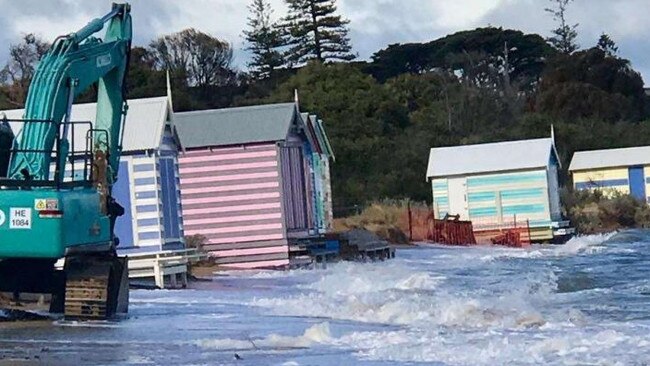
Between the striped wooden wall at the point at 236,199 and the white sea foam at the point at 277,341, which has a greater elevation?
the striped wooden wall at the point at 236,199

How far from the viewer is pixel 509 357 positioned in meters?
15.0

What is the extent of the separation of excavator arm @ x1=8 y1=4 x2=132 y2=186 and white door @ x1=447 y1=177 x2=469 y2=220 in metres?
30.5

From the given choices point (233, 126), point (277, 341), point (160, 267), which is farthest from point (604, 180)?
point (277, 341)

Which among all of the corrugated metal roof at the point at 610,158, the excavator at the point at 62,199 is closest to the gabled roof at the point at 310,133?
the excavator at the point at 62,199

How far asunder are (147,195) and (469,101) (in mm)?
52673

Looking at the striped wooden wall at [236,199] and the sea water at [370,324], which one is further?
the striped wooden wall at [236,199]

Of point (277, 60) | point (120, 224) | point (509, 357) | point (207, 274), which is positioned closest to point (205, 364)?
point (509, 357)

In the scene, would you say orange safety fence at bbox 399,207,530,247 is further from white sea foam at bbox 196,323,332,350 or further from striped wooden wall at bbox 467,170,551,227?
white sea foam at bbox 196,323,332,350

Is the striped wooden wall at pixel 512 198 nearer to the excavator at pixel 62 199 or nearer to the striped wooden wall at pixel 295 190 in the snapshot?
the striped wooden wall at pixel 295 190

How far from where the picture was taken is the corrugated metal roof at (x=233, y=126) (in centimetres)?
3475

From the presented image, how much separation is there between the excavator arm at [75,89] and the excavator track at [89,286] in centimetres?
136

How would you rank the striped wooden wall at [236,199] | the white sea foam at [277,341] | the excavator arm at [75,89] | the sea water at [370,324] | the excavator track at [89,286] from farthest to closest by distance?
the striped wooden wall at [236,199], the excavator track at [89,286], the excavator arm at [75,89], the white sea foam at [277,341], the sea water at [370,324]

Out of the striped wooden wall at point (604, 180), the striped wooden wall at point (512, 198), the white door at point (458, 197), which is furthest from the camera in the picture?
the striped wooden wall at point (604, 180)

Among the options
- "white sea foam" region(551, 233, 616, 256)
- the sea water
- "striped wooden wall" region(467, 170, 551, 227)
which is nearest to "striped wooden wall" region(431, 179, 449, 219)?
"striped wooden wall" region(467, 170, 551, 227)
